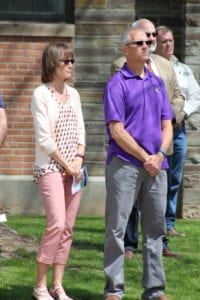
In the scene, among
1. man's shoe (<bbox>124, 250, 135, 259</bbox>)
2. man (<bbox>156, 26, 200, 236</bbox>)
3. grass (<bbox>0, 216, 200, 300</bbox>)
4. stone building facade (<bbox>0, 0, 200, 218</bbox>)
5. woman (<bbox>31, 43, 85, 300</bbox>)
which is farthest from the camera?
stone building facade (<bbox>0, 0, 200, 218</bbox>)

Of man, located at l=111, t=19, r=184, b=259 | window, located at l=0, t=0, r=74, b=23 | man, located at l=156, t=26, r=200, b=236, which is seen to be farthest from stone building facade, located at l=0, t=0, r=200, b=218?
man, located at l=111, t=19, r=184, b=259

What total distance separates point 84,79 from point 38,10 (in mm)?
1069

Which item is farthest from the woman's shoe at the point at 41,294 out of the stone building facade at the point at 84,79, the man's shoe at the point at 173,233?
the stone building facade at the point at 84,79

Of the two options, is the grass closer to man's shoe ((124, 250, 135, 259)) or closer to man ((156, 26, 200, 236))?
man's shoe ((124, 250, 135, 259))

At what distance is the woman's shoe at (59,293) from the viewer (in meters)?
6.96

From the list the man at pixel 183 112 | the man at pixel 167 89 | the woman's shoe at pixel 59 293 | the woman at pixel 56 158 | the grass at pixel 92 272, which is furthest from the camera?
the man at pixel 183 112

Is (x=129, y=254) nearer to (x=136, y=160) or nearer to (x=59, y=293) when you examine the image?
(x=59, y=293)

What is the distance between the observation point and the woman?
6.84 metres

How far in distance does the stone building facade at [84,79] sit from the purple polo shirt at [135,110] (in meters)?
5.19

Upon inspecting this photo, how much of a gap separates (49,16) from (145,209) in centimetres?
581

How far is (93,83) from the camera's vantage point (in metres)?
→ 12.1

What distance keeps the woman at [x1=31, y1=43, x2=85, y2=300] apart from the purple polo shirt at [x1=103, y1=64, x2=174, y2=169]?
0.36m

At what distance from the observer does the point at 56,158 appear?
6852 mm

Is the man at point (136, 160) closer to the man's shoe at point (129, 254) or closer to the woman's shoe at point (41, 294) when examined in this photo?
the woman's shoe at point (41, 294)
